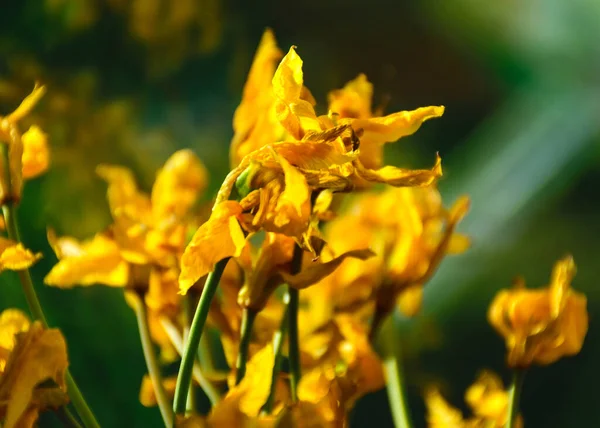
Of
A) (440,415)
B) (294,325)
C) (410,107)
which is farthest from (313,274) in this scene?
(410,107)

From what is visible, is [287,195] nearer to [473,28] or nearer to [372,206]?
[372,206]

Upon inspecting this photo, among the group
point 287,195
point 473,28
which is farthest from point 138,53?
point 287,195

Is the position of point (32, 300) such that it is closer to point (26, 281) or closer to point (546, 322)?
point (26, 281)

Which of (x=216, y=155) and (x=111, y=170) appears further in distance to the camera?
(x=216, y=155)

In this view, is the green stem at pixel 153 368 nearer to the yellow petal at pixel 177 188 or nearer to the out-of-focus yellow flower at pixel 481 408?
the yellow petal at pixel 177 188

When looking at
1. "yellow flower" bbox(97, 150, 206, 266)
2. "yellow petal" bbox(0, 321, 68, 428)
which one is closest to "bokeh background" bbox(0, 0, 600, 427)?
"yellow flower" bbox(97, 150, 206, 266)

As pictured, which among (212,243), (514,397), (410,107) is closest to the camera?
(212,243)

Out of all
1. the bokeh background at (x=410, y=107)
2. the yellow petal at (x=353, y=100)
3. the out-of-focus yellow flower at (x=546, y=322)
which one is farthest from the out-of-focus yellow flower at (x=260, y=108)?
the bokeh background at (x=410, y=107)
